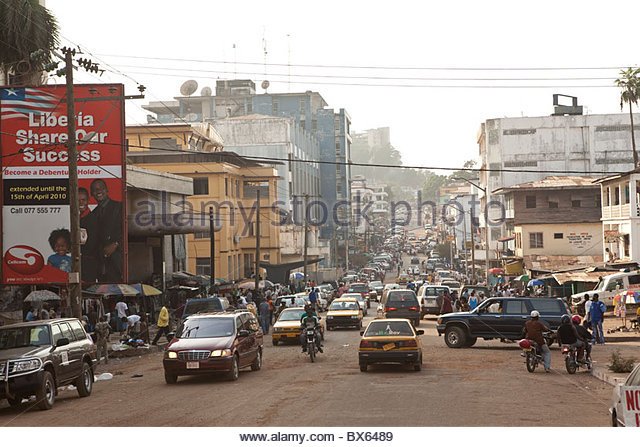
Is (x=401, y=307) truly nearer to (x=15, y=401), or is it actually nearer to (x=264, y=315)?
(x=264, y=315)

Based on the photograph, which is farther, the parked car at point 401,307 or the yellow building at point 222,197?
the yellow building at point 222,197

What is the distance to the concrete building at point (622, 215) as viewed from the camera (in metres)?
53.6

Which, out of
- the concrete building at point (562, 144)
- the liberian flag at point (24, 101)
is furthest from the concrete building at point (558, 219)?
the liberian flag at point (24, 101)

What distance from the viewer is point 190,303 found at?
3594 cm

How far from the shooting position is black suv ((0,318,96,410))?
1692cm

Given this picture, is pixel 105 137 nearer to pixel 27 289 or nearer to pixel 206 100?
pixel 27 289

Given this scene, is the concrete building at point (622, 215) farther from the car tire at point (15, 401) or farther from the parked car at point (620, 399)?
the parked car at point (620, 399)

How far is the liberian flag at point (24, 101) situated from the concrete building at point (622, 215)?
32114mm

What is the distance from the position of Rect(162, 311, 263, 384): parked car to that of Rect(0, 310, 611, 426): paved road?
0.39 meters

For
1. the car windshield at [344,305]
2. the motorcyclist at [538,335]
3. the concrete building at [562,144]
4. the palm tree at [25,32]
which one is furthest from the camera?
the concrete building at [562,144]

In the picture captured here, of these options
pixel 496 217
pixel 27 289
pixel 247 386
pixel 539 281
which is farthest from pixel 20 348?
pixel 496 217

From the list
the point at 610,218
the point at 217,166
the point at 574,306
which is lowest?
the point at 574,306

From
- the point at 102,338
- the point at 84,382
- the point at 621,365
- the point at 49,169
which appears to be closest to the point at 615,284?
the point at 621,365
